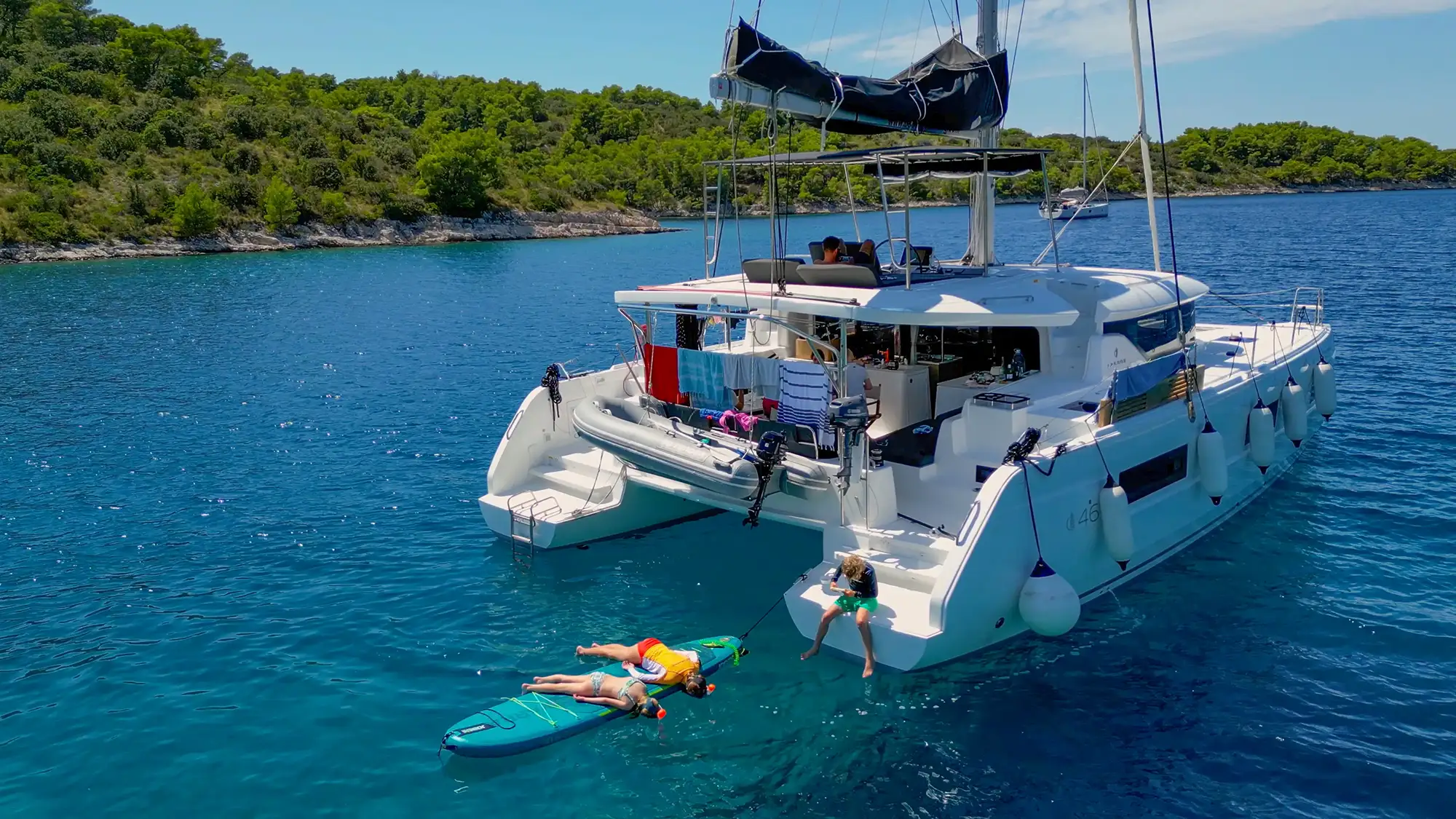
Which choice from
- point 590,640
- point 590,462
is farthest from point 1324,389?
point 590,640

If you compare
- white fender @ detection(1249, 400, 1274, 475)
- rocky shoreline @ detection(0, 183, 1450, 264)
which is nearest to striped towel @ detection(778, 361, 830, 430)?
white fender @ detection(1249, 400, 1274, 475)

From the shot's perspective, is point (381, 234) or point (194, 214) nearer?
point (194, 214)

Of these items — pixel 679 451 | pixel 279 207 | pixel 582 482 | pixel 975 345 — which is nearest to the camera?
pixel 679 451

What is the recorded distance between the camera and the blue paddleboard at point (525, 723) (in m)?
7.52

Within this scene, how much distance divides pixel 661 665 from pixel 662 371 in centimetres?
390

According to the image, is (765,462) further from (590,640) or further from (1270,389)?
(1270,389)

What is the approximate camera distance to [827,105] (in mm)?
10305

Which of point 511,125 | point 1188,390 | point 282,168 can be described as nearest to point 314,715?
point 1188,390

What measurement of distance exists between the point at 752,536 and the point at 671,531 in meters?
1.06

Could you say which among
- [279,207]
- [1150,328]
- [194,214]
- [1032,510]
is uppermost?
[279,207]

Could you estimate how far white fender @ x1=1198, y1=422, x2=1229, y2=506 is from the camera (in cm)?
1094

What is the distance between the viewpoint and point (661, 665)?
27.6ft

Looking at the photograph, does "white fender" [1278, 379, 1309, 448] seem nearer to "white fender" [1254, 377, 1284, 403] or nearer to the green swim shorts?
"white fender" [1254, 377, 1284, 403]

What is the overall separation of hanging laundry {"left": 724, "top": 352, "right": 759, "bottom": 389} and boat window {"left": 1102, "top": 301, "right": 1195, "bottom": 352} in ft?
14.8
